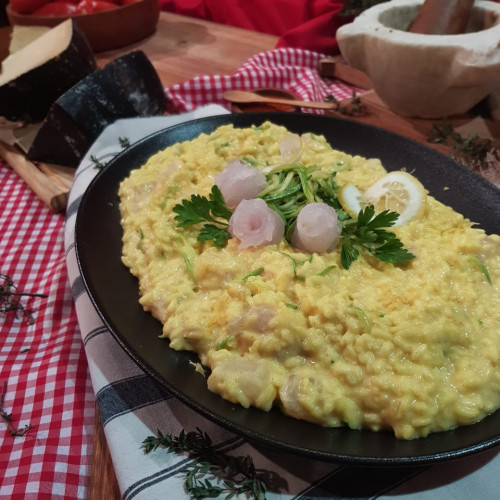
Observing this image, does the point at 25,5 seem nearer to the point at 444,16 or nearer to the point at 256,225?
the point at 444,16

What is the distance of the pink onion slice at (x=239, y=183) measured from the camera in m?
1.92

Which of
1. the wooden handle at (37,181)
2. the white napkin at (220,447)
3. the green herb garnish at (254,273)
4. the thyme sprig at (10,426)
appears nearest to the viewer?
the white napkin at (220,447)

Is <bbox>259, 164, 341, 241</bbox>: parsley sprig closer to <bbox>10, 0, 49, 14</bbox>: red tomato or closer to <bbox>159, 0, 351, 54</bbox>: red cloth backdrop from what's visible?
<bbox>159, 0, 351, 54</bbox>: red cloth backdrop

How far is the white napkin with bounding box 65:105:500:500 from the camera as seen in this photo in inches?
55.1

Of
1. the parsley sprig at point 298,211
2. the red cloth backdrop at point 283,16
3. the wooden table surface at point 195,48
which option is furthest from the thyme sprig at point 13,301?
the red cloth backdrop at point 283,16

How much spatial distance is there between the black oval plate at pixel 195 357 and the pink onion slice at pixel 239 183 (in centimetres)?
51

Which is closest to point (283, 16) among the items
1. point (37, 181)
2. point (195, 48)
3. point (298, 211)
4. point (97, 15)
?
point (195, 48)

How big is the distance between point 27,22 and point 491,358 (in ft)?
15.8

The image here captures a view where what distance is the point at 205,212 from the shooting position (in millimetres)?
1876

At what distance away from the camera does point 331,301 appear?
4.98 ft

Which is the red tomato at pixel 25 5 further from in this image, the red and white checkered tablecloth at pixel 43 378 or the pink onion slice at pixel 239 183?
the pink onion slice at pixel 239 183

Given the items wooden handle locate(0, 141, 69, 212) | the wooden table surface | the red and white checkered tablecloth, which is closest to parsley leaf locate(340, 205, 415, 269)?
the red and white checkered tablecloth

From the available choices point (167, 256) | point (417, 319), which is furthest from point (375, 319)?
point (167, 256)

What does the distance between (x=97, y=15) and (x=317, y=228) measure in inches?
154
